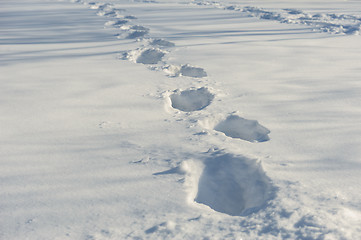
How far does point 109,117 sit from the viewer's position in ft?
5.80

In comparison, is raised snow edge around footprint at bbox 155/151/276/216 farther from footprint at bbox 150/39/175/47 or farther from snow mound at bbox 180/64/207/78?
footprint at bbox 150/39/175/47

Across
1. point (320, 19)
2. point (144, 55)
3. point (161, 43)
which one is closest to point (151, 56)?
point (144, 55)

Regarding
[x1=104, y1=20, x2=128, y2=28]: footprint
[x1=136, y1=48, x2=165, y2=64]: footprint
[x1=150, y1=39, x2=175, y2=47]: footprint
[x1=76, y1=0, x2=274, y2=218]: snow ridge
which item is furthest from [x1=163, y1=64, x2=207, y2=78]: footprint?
[x1=104, y1=20, x2=128, y2=28]: footprint

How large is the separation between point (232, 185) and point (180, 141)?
0.35m

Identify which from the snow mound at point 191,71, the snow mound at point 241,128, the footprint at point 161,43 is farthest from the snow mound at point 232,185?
the footprint at point 161,43

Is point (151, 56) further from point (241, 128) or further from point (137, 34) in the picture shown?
point (241, 128)

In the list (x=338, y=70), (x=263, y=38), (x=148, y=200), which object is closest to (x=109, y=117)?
(x=148, y=200)

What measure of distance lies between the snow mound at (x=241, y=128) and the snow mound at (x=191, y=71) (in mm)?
866

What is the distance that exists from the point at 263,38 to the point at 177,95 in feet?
6.72

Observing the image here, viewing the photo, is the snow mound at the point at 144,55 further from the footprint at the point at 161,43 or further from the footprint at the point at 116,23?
the footprint at the point at 116,23

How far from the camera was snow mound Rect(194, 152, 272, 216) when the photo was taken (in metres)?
1.19

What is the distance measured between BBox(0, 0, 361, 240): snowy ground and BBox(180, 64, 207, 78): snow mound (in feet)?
0.05

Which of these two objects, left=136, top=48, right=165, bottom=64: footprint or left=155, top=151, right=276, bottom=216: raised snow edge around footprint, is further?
left=136, top=48, right=165, bottom=64: footprint

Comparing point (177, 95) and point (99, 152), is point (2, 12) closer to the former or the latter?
point (177, 95)
